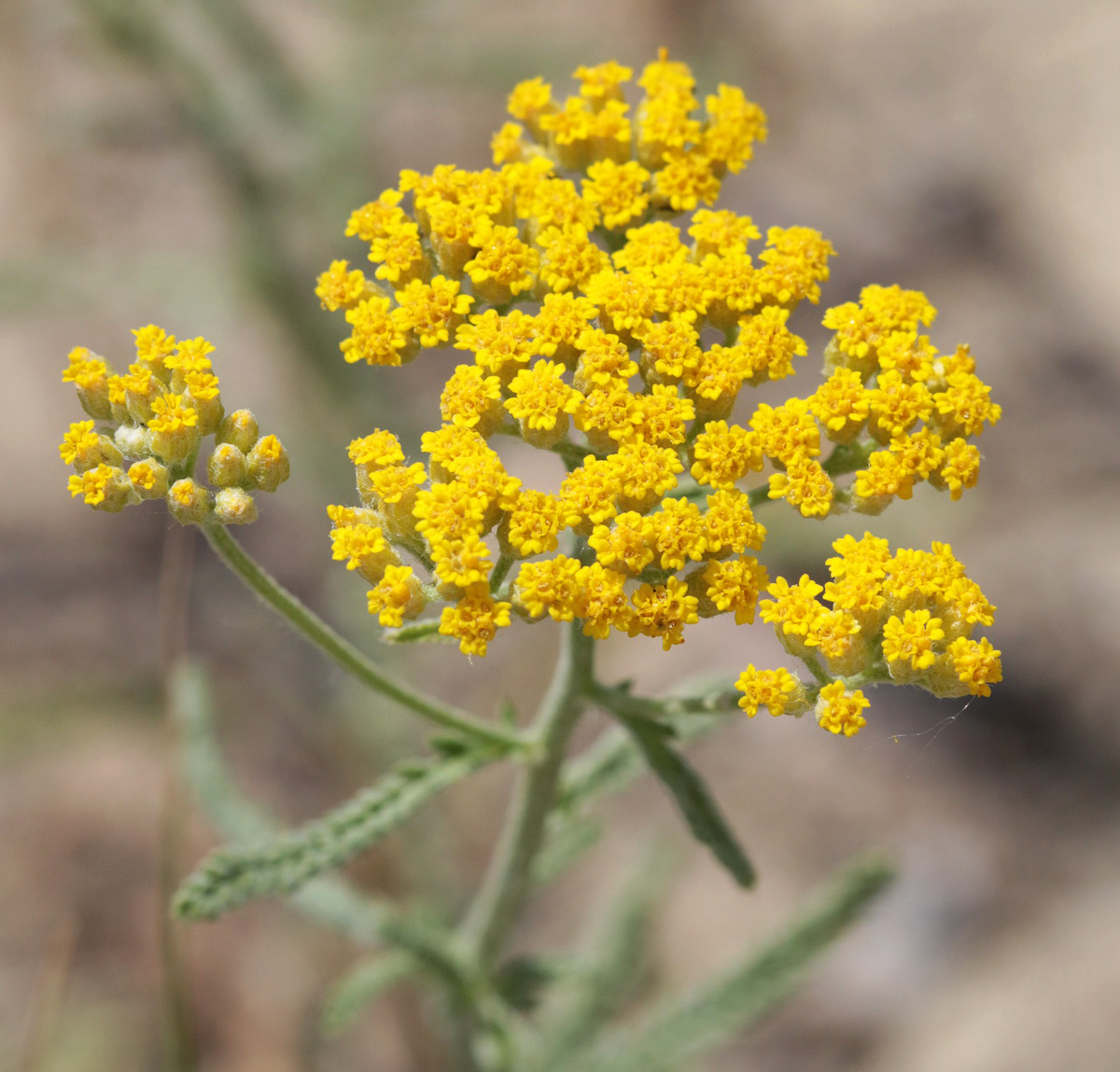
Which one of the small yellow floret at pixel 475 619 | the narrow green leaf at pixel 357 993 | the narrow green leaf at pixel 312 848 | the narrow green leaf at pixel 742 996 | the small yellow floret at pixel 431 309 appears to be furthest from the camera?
the narrow green leaf at pixel 742 996

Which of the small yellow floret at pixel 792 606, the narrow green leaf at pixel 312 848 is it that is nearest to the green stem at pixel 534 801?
the narrow green leaf at pixel 312 848

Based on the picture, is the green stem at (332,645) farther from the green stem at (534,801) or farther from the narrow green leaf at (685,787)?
the narrow green leaf at (685,787)

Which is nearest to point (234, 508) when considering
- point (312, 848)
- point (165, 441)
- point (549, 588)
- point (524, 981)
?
point (165, 441)

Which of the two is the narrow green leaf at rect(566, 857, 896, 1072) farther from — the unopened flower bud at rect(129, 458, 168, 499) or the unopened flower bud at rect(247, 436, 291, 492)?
the unopened flower bud at rect(129, 458, 168, 499)

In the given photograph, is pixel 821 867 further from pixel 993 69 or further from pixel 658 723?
pixel 993 69

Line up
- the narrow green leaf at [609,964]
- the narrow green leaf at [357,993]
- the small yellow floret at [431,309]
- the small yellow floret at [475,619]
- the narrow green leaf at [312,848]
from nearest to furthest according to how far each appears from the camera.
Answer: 1. the small yellow floret at [475,619]
2. the small yellow floret at [431,309]
3. the narrow green leaf at [312,848]
4. the narrow green leaf at [357,993]
5. the narrow green leaf at [609,964]

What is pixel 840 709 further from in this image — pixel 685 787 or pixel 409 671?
pixel 409 671
